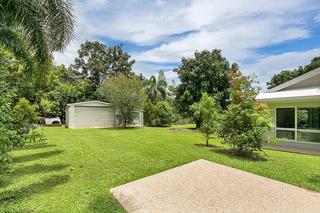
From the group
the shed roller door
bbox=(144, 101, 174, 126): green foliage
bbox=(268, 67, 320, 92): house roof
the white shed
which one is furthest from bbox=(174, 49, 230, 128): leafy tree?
bbox=(268, 67, 320, 92): house roof

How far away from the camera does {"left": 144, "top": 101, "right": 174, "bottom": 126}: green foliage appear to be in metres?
27.0

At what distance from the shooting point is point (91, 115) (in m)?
24.2

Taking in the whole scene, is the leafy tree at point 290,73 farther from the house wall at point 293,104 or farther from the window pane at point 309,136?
the window pane at point 309,136

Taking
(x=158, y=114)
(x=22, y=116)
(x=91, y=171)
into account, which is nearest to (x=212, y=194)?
(x=91, y=171)

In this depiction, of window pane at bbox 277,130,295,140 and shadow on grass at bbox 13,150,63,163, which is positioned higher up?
window pane at bbox 277,130,295,140

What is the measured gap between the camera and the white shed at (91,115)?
76.3ft

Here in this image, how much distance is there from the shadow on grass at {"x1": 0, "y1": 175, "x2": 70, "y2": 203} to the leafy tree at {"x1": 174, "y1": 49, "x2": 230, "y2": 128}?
17.6m

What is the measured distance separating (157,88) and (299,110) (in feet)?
72.0

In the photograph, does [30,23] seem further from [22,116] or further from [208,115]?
[208,115]

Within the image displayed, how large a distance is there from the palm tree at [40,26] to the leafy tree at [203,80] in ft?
56.3

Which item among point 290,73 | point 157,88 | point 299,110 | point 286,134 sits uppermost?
point 290,73

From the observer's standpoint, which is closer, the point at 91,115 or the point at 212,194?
the point at 212,194

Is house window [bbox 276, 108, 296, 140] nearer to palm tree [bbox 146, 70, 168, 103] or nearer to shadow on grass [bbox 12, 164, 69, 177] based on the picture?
shadow on grass [bbox 12, 164, 69, 177]

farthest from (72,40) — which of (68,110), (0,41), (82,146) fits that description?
(68,110)
